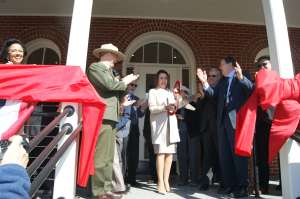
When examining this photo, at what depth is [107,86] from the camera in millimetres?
3779

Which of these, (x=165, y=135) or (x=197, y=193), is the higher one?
(x=165, y=135)

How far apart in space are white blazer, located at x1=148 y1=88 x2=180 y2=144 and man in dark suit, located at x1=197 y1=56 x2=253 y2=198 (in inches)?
22.6

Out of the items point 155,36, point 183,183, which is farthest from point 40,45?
point 183,183

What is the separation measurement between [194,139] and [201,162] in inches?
18.6

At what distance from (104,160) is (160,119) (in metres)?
1.20

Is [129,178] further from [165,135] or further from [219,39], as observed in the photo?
[219,39]

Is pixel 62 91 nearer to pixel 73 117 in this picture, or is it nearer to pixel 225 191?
pixel 73 117

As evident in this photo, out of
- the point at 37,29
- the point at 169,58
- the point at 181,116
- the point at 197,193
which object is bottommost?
the point at 197,193

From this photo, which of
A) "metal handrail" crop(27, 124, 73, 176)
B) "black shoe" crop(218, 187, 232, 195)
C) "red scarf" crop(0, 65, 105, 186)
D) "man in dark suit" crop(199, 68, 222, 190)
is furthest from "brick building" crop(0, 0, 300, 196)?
"metal handrail" crop(27, 124, 73, 176)

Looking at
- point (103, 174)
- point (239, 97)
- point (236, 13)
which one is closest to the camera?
point (103, 174)

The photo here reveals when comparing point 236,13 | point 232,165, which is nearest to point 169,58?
point 236,13

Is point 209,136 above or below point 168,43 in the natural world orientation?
below

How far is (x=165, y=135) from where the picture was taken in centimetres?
466

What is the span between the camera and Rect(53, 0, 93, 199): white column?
3.44 meters
